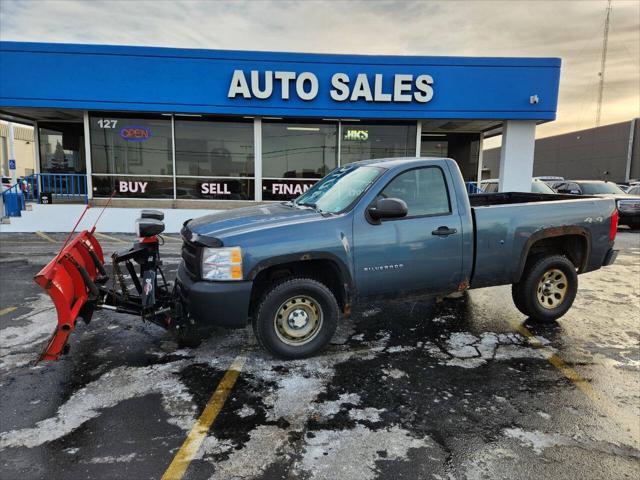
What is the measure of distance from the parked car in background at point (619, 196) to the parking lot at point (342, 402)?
487 inches

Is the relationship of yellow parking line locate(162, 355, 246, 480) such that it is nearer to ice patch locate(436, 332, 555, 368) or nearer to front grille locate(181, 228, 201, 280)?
front grille locate(181, 228, 201, 280)

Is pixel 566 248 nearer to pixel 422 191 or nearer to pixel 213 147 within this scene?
pixel 422 191

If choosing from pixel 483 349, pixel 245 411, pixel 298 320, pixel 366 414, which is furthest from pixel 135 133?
pixel 366 414

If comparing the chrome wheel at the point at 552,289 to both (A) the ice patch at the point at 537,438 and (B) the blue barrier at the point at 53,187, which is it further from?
(B) the blue barrier at the point at 53,187

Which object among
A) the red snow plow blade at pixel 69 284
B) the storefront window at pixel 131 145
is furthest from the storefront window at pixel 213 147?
the red snow plow blade at pixel 69 284

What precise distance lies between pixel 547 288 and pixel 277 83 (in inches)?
400

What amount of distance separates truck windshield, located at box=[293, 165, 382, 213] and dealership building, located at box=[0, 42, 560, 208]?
8.50m

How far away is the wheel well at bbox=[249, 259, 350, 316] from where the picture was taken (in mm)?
4340

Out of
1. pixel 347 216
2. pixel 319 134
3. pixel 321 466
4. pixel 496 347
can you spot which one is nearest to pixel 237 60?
pixel 319 134

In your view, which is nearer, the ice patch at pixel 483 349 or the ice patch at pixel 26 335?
the ice patch at pixel 26 335

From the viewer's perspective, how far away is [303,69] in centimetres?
1308

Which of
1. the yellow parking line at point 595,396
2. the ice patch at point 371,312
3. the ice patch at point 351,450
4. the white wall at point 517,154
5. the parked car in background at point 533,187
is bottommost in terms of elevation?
the ice patch at point 351,450

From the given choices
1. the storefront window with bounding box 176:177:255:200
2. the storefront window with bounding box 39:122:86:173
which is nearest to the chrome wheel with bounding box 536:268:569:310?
the storefront window with bounding box 176:177:255:200

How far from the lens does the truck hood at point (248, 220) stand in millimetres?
4203
